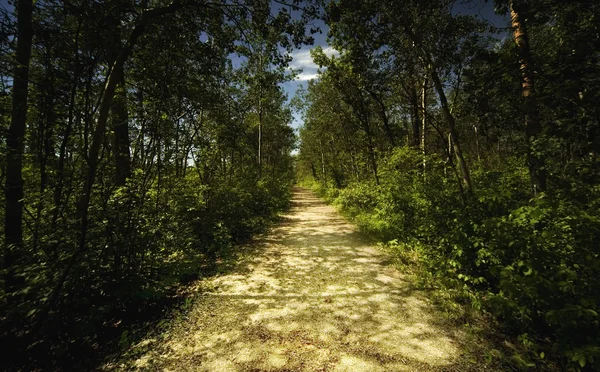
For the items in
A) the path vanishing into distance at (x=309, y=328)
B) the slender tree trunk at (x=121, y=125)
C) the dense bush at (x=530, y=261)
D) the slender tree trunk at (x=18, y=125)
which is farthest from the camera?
the slender tree trunk at (x=121, y=125)

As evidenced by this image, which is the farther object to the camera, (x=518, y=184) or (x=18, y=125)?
(x=518, y=184)

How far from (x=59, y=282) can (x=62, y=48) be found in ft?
11.6

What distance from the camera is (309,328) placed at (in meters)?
3.11

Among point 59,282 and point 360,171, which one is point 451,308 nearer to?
point 59,282

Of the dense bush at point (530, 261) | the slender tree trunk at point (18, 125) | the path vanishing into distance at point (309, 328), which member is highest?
the slender tree trunk at point (18, 125)

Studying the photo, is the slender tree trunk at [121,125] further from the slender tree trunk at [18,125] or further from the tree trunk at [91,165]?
the slender tree trunk at [18,125]

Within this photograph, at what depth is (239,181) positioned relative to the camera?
10906 mm

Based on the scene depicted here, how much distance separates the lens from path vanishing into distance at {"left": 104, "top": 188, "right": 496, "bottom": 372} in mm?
2539

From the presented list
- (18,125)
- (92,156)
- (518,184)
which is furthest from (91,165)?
(518,184)

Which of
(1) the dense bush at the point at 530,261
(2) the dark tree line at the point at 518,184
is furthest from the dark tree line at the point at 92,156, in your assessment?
(1) the dense bush at the point at 530,261

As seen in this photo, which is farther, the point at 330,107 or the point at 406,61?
the point at 330,107

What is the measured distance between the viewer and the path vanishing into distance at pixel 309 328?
8.33 feet

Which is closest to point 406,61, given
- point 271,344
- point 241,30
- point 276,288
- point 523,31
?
point 523,31

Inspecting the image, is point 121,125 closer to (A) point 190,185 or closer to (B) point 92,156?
(B) point 92,156
